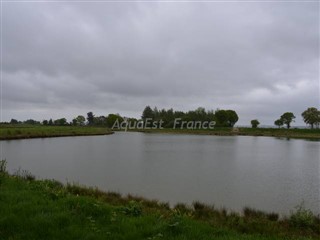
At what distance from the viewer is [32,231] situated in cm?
524

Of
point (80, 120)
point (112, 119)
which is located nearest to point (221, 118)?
point (112, 119)

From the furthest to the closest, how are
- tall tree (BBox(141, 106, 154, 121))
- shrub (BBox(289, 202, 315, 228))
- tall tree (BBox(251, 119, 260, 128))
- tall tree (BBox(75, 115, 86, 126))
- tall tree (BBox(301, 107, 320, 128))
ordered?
tall tree (BBox(75, 115, 86, 126)) < tall tree (BBox(141, 106, 154, 121)) < tall tree (BBox(251, 119, 260, 128)) < tall tree (BBox(301, 107, 320, 128)) < shrub (BBox(289, 202, 315, 228))

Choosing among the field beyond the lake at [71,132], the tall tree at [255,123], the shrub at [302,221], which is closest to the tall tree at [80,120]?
the field beyond the lake at [71,132]

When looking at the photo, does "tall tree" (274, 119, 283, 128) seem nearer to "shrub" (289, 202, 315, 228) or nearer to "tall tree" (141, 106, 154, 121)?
"tall tree" (141, 106, 154, 121)

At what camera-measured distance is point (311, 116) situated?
92812 mm

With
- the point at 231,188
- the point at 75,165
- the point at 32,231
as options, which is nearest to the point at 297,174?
the point at 231,188

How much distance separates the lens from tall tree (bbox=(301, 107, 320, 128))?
92.4 m

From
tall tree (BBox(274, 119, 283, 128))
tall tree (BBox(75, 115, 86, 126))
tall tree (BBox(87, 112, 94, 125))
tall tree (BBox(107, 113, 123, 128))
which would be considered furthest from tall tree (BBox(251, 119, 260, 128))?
tall tree (BBox(87, 112, 94, 125))

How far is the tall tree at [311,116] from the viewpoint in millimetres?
92356

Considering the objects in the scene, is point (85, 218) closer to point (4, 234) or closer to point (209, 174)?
point (4, 234)

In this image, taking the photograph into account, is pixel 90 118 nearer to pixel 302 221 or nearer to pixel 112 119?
pixel 112 119

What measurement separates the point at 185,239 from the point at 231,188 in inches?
364

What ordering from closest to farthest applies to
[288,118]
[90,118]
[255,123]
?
[288,118]
[255,123]
[90,118]

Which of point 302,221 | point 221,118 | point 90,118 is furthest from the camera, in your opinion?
point 90,118
